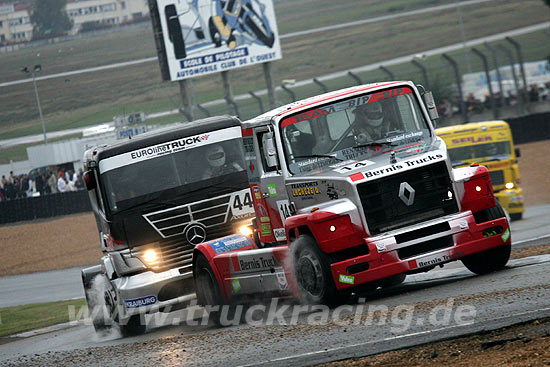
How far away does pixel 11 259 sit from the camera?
29547mm

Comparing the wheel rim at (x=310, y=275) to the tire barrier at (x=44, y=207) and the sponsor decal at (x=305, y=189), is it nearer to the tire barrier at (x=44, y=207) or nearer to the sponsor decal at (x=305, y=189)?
the sponsor decal at (x=305, y=189)

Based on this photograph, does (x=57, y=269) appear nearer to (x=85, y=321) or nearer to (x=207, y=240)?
(x=85, y=321)

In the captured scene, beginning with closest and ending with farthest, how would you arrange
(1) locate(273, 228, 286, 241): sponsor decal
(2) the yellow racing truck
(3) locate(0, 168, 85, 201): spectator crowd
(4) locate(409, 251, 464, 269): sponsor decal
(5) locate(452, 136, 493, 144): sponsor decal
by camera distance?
1. (4) locate(409, 251, 464, 269): sponsor decal
2. (1) locate(273, 228, 286, 241): sponsor decal
3. (2) the yellow racing truck
4. (5) locate(452, 136, 493, 144): sponsor decal
5. (3) locate(0, 168, 85, 201): spectator crowd

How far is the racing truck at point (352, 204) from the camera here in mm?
9258

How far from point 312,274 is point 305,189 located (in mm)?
970

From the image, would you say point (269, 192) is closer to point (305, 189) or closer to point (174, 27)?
point (305, 189)

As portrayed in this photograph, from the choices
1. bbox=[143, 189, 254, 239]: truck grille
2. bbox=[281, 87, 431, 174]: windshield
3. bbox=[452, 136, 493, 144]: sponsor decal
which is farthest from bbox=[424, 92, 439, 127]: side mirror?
bbox=[452, 136, 493, 144]: sponsor decal

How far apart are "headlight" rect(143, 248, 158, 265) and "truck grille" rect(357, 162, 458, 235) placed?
3.69 metres

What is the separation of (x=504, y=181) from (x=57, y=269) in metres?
12.6

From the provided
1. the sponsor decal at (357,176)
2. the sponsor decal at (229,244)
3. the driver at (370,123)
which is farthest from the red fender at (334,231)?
the sponsor decal at (229,244)

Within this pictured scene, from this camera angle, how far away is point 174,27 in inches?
1438

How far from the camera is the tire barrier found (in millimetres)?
36812

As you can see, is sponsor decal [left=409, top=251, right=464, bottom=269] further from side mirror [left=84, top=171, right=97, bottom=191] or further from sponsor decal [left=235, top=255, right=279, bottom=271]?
side mirror [left=84, top=171, right=97, bottom=191]

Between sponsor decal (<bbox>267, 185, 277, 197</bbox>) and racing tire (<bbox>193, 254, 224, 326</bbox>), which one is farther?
A: racing tire (<bbox>193, 254, 224, 326</bbox>)
